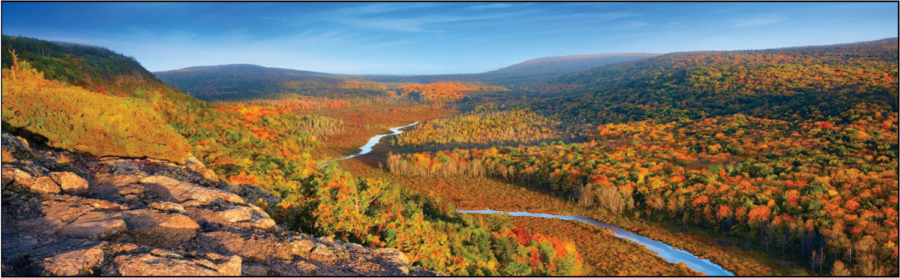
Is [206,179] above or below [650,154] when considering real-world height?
above

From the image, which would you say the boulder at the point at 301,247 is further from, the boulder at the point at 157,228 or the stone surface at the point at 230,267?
the boulder at the point at 157,228

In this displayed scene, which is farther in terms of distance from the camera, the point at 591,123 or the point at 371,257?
the point at 591,123

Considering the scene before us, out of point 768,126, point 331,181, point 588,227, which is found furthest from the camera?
point 768,126

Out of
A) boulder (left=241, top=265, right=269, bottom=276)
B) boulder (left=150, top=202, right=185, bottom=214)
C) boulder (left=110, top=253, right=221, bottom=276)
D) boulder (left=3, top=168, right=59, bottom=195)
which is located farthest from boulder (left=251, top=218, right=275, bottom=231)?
boulder (left=3, top=168, right=59, bottom=195)

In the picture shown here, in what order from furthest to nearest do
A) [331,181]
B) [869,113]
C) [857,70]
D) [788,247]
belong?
1. [857,70]
2. [869,113]
3. [788,247]
4. [331,181]

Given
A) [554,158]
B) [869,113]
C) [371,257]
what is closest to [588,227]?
[554,158]

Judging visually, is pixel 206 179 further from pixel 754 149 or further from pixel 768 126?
pixel 768 126

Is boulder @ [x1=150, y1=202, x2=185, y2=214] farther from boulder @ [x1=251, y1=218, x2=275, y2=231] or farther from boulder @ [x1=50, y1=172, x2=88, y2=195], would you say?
boulder @ [x1=50, y1=172, x2=88, y2=195]

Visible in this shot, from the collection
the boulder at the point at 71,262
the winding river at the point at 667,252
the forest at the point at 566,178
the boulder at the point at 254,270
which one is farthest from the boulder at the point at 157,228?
the winding river at the point at 667,252

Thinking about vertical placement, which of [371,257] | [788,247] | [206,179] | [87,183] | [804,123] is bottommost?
[788,247]
